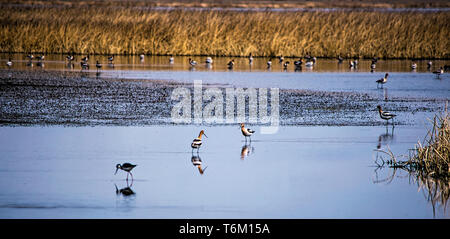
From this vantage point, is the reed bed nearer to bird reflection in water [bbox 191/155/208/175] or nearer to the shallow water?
the shallow water

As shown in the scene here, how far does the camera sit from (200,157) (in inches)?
404

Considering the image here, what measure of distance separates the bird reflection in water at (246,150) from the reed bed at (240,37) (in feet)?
65.3

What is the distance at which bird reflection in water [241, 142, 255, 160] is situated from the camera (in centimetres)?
1049

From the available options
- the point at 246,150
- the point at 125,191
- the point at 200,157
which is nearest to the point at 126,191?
the point at 125,191

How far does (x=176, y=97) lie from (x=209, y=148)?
20.4 ft

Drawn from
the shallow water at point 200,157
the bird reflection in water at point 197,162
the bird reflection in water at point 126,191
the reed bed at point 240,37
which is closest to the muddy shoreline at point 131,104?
the shallow water at point 200,157

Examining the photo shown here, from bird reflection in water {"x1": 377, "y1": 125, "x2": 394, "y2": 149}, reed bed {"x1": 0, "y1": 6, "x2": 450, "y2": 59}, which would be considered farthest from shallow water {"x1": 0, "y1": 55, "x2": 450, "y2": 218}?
reed bed {"x1": 0, "y1": 6, "x2": 450, "y2": 59}

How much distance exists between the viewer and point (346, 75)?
2358cm

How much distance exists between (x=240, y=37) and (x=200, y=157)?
70.4ft

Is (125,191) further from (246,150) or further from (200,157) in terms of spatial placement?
(246,150)

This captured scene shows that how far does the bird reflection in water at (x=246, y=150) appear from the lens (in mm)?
10492

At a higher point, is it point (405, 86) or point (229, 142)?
point (405, 86)
